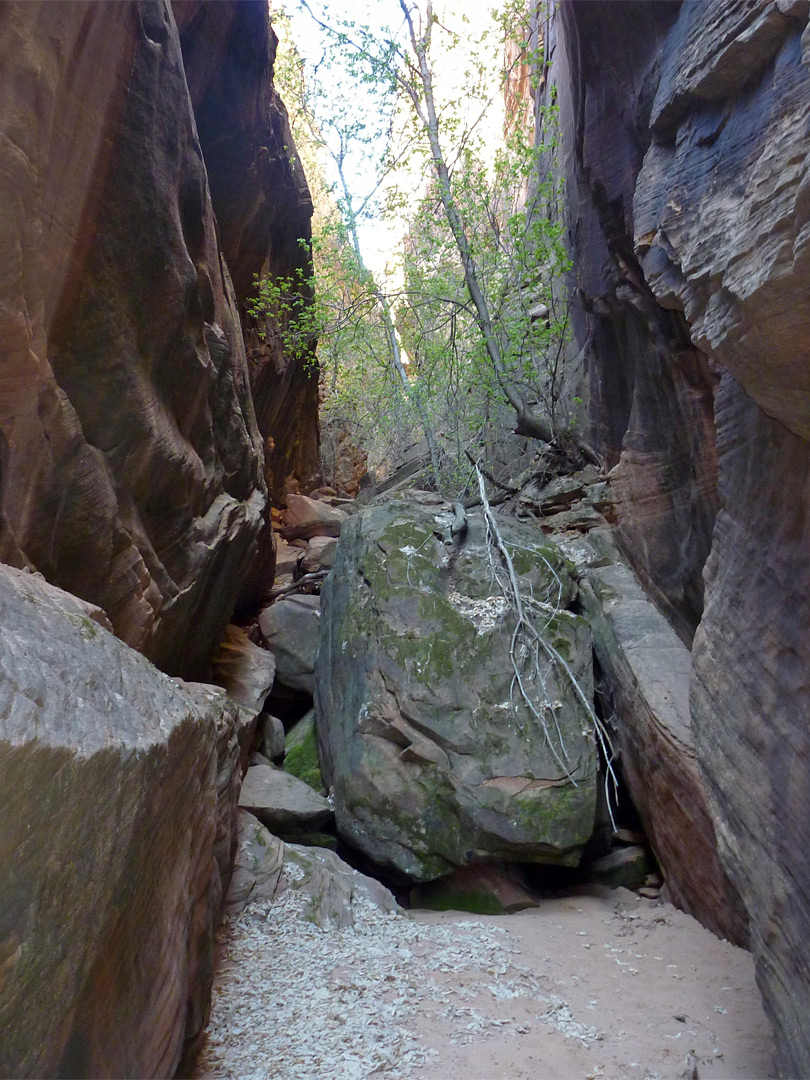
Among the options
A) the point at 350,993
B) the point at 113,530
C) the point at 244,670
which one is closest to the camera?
the point at 350,993

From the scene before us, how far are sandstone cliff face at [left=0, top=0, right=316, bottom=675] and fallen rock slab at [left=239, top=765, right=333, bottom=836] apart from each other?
1.32 meters

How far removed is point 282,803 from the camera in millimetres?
6250

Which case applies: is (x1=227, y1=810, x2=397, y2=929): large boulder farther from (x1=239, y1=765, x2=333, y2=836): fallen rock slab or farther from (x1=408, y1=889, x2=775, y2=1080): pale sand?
(x1=408, y1=889, x2=775, y2=1080): pale sand

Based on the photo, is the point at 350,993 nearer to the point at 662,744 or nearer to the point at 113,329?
the point at 662,744

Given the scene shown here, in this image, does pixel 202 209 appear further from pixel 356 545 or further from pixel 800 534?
pixel 800 534

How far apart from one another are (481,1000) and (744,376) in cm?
388

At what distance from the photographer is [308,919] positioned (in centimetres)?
490

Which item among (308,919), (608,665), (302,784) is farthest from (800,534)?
(302,784)

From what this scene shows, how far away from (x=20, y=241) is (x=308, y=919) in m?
4.65

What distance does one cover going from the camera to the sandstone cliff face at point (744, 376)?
305 cm

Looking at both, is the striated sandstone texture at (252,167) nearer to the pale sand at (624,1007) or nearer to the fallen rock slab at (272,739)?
the fallen rock slab at (272,739)

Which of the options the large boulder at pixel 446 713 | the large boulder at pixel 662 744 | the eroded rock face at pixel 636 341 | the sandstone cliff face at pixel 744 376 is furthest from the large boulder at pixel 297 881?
the eroded rock face at pixel 636 341

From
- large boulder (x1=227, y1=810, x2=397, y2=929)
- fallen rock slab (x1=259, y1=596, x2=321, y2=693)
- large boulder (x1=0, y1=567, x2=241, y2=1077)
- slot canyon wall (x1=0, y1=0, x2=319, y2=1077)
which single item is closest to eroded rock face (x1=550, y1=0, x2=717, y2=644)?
large boulder (x1=227, y1=810, x2=397, y2=929)

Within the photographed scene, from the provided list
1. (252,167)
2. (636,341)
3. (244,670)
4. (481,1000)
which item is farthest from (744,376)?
(252,167)
